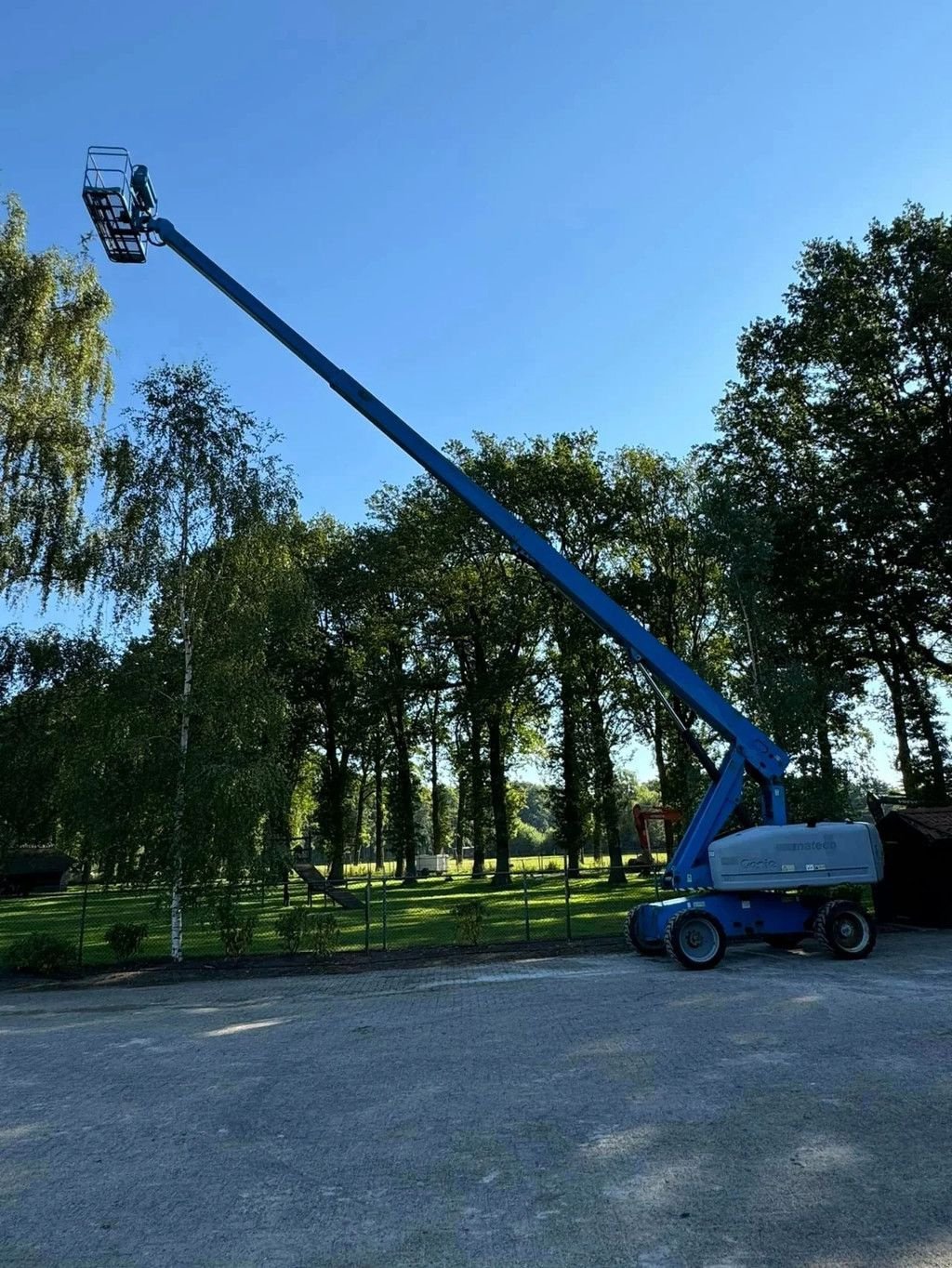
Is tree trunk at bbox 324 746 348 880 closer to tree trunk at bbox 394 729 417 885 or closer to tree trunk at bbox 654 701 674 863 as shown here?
tree trunk at bbox 394 729 417 885

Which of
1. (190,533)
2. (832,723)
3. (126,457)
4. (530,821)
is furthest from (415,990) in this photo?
(530,821)

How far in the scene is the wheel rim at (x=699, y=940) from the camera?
42.7 ft

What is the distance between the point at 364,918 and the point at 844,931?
14.0m

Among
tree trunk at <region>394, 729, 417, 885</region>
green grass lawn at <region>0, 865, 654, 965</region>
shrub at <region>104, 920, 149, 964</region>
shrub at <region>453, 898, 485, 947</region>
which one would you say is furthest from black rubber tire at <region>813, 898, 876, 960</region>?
tree trunk at <region>394, 729, 417, 885</region>

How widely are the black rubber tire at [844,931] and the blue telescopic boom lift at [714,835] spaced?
0.01m

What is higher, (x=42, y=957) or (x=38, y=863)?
(x=38, y=863)

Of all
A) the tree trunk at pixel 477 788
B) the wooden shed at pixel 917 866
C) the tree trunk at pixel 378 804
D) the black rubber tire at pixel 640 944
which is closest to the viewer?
the black rubber tire at pixel 640 944

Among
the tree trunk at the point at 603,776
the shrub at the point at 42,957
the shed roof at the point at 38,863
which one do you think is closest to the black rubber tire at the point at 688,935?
the shrub at the point at 42,957

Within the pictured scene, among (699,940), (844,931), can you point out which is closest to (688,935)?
(699,940)

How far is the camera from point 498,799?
39312 millimetres

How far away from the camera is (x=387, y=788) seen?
5034 centimetres

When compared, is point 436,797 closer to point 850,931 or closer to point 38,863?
point 38,863

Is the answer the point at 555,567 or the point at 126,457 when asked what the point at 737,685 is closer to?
the point at 555,567

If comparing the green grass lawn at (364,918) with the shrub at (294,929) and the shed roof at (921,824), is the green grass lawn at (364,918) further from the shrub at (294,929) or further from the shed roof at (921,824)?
the shed roof at (921,824)
